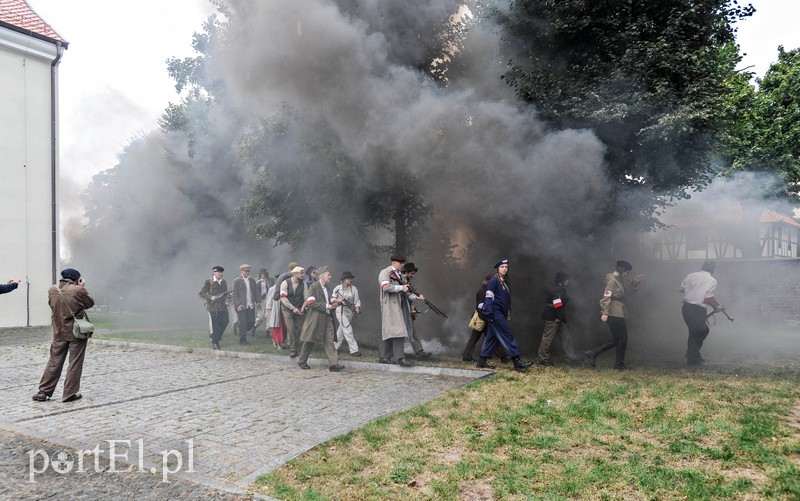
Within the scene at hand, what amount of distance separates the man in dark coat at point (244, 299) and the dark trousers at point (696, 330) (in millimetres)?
8357

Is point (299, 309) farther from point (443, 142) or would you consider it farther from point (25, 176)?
point (25, 176)

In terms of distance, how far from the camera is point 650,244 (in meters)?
16.8

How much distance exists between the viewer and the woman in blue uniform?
764 centimetres

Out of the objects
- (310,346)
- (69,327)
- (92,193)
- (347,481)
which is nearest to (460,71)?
(310,346)

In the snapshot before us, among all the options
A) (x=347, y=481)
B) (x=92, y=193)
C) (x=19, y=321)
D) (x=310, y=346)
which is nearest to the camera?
(x=347, y=481)

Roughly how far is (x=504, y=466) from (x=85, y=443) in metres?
3.47

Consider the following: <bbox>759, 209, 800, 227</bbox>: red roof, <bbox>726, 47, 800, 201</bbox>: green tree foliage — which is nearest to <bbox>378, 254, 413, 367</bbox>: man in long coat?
<bbox>726, 47, 800, 201</bbox>: green tree foliage

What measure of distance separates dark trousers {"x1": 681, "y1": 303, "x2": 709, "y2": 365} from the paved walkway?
3.60m

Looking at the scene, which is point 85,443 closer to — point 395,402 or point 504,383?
point 395,402

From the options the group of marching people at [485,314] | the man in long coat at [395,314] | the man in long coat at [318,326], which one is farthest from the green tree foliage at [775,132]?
the man in long coat at [318,326]

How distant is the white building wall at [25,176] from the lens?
47.4 feet

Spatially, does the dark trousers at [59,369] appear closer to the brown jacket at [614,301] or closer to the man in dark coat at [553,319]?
the man in dark coat at [553,319]

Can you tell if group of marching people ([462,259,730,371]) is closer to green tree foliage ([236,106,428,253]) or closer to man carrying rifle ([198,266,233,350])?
green tree foliage ([236,106,428,253])

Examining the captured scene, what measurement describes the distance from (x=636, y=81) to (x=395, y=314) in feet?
16.8
